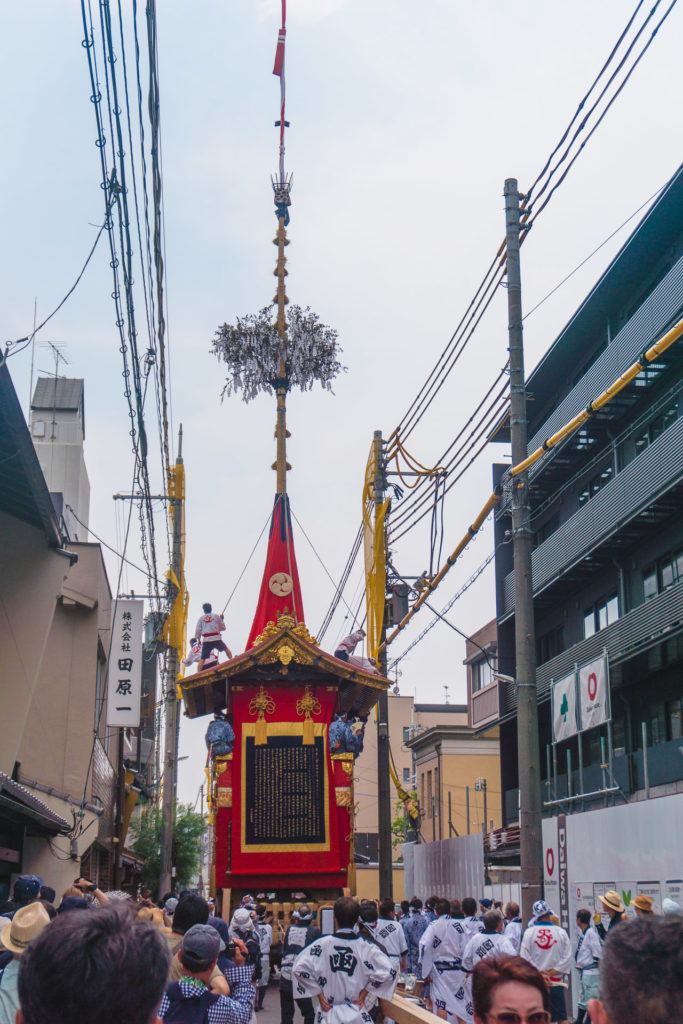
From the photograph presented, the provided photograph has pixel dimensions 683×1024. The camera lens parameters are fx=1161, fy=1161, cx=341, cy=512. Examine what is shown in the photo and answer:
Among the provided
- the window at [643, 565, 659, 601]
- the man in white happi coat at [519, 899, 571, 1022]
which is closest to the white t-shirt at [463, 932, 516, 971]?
the man in white happi coat at [519, 899, 571, 1022]

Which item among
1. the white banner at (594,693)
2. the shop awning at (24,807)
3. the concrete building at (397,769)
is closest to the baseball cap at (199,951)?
the shop awning at (24,807)

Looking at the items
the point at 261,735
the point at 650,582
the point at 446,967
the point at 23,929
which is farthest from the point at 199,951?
the point at 650,582

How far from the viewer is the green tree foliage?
167 feet

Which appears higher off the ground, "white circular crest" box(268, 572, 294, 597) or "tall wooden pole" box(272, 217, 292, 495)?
"tall wooden pole" box(272, 217, 292, 495)

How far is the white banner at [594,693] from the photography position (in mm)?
25062

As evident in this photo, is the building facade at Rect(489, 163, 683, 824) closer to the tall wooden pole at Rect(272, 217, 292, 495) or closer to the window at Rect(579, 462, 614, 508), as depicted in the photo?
the window at Rect(579, 462, 614, 508)

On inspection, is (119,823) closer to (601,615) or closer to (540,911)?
(601,615)

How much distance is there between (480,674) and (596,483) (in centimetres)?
1308

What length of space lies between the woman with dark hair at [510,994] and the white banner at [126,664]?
24.1m

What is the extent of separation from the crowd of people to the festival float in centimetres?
927

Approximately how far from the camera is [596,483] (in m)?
33.0

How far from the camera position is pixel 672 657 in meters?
→ 27.5

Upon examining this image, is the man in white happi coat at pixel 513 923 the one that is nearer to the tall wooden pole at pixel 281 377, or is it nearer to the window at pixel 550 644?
the tall wooden pole at pixel 281 377

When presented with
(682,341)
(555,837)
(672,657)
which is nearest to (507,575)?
(672,657)
